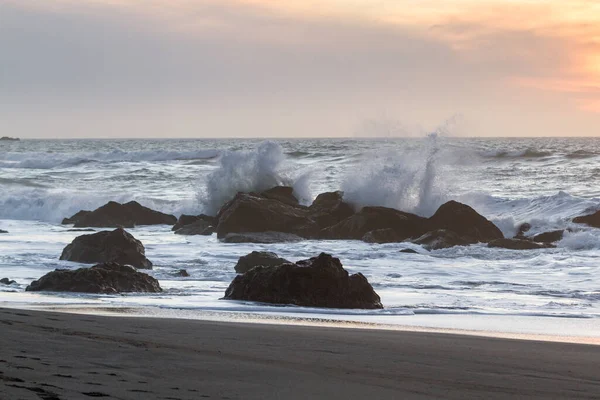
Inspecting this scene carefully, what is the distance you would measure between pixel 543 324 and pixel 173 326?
11.4ft

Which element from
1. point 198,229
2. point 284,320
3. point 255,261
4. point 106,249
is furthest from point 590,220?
point 284,320

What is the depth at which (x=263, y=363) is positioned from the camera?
436 cm

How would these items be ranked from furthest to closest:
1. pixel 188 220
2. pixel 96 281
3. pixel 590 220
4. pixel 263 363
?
pixel 188 220
pixel 590 220
pixel 96 281
pixel 263 363

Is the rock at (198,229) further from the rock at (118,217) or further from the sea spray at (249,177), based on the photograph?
the sea spray at (249,177)

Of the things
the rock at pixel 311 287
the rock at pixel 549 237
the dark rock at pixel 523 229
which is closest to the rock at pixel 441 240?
the rock at pixel 549 237

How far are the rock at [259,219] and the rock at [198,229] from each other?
42 cm


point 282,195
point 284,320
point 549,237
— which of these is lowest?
point 284,320

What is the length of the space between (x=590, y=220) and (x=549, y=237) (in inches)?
92.3

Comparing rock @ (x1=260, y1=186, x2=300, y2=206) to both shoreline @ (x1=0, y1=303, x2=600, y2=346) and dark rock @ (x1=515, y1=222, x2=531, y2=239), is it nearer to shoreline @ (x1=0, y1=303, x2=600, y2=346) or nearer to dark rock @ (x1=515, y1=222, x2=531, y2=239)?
dark rock @ (x1=515, y1=222, x2=531, y2=239)

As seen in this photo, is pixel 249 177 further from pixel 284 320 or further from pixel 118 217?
pixel 284 320

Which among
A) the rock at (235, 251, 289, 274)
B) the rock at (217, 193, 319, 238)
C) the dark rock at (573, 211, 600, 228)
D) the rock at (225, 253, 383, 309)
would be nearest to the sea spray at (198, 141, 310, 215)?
the rock at (217, 193, 319, 238)

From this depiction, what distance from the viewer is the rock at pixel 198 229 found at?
18.7 metres

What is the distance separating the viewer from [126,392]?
3322mm

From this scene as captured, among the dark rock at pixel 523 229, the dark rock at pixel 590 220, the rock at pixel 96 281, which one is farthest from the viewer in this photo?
the dark rock at pixel 523 229
